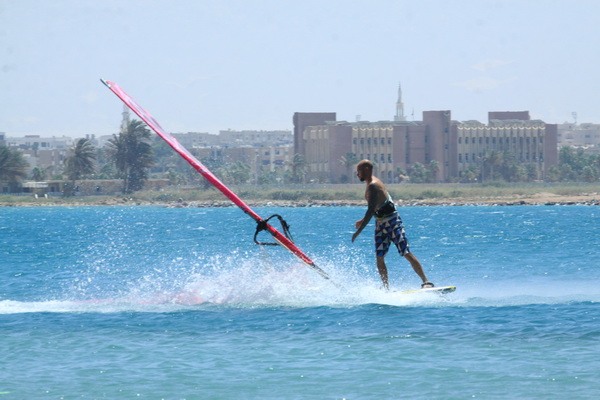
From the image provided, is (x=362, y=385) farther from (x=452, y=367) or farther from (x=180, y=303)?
(x=180, y=303)

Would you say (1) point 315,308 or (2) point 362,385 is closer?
(2) point 362,385

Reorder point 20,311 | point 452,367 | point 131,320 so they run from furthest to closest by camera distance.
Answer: point 20,311
point 131,320
point 452,367

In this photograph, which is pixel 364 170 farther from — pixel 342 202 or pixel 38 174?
pixel 38 174

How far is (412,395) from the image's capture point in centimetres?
1068

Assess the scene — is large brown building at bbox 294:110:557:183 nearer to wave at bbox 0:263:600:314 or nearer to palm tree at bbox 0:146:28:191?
palm tree at bbox 0:146:28:191

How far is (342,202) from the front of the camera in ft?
461

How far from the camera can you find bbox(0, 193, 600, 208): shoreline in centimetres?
13550

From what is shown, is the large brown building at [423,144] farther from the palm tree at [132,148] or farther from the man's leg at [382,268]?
the man's leg at [382,268]

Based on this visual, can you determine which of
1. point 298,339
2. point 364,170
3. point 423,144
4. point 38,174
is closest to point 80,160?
point 38,174

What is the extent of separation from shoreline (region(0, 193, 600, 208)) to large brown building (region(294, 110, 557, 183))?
12.2m

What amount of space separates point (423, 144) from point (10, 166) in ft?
190

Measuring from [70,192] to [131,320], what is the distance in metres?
135

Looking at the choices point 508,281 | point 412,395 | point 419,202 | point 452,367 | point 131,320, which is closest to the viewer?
point 412,395

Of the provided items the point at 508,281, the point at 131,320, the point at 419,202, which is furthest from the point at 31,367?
the point at 419,202
